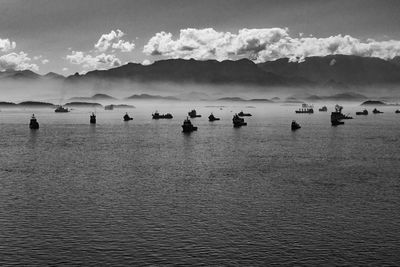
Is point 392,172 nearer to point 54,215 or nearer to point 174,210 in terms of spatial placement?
point 174,210

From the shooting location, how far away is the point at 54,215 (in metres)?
54.6

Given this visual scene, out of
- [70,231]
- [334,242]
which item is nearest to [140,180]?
[70,231]

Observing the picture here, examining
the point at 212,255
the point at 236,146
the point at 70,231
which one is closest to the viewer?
the point at 212,255


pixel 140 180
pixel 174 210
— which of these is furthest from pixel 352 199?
pixel 140 180

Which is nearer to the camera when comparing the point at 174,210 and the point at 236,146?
the point at 174,210

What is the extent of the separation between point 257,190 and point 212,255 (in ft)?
98.4

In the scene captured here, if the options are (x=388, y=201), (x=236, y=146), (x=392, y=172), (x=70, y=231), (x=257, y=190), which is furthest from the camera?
(x=236, y=146)

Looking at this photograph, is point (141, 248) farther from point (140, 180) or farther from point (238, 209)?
point (140, 180)

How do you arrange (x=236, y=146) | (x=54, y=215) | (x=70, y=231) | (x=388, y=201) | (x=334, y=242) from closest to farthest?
1. (x=334, y=242)
2. (x=70, y=231)
3. (x=54, y=215)
4. (x=388, y=201)
5. (x=236, y=146)

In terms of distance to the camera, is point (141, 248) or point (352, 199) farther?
point (352, 199)

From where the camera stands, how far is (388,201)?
61.8 metres

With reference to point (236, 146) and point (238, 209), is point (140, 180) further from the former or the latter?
point (236, 146)

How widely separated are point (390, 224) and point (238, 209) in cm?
1752

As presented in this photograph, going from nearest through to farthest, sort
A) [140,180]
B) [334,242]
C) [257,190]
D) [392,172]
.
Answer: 1. [334,242]
2. [257,190]
3. [140,180]
4. [392,172]
